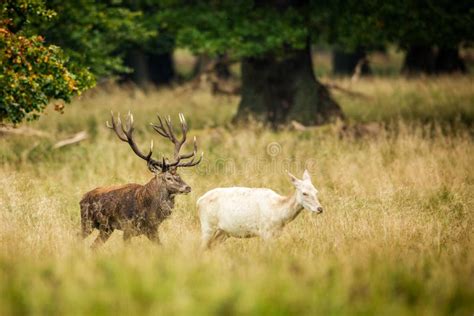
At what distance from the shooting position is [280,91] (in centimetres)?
1825

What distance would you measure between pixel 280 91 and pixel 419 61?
41.9 ft

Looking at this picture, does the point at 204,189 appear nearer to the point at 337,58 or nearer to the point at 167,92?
the point at 167,92

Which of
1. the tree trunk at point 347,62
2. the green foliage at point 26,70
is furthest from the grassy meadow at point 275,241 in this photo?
the tree trunk at point 347,62

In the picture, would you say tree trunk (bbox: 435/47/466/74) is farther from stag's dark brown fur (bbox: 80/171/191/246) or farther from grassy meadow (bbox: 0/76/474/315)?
stag's dark brown fur (bbox: 80/171/191/246)

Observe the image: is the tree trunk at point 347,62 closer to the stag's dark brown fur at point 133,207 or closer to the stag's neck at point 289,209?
the stag's dark brown fur at point 133,207

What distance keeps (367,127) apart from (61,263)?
10029 mm

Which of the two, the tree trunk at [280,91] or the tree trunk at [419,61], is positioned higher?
the tree trunk at [280,91]

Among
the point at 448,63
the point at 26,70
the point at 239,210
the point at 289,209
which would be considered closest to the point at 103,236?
the point at 239,210

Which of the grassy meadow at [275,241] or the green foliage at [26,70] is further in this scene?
the green foliage at [26,70]

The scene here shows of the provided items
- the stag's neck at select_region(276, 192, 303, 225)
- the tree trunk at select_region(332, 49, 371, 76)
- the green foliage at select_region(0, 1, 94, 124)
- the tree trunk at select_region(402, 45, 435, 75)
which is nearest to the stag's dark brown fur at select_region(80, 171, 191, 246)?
the stag's neck at select_region(276, 192, 303, 225)

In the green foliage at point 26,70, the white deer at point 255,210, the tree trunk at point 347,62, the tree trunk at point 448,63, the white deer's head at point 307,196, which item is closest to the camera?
the white deer's head at point 307,196

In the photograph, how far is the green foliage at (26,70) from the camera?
37.2 feet

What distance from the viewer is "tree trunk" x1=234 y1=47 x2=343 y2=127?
59.4 feet

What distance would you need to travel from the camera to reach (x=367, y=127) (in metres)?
16.3
